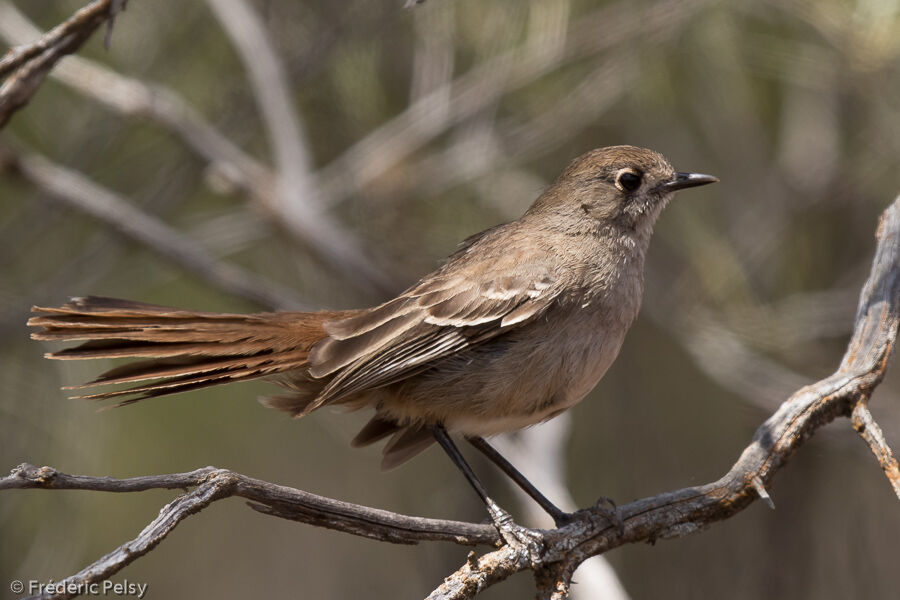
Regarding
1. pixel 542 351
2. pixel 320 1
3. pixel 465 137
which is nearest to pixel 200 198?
pixel 320 1

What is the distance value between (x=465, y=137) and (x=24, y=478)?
3.93 meters

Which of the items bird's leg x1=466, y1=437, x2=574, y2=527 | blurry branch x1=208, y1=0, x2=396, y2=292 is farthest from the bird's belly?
blurry branch x1=208, y1=0, x2=396, y2=292

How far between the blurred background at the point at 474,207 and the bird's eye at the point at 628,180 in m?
1.51

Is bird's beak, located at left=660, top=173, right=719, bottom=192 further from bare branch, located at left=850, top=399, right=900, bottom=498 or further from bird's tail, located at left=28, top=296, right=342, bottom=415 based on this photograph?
bird's tail, located at left=28, top=296, right=342, bottom=415

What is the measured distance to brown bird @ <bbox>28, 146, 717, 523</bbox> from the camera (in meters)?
3.54

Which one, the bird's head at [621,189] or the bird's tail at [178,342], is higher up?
the bird's head at [621,189]

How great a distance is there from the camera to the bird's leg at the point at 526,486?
3.94 metres

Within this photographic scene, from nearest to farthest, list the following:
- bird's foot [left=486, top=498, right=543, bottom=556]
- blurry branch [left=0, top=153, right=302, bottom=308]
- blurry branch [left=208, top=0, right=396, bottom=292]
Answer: bird's foot [left=486, top=498, right=543, bottom=556]
blurry branch [left=0, top=153, right=302, bottom=308]
blurry branch [left=208, top=0, right=396, bottom=292]

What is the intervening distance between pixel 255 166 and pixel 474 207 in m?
1.38

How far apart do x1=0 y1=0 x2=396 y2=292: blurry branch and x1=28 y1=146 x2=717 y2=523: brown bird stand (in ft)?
5.19

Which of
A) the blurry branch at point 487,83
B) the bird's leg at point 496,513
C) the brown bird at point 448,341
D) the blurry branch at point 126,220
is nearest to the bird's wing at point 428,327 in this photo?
the brown bird at point 448,341

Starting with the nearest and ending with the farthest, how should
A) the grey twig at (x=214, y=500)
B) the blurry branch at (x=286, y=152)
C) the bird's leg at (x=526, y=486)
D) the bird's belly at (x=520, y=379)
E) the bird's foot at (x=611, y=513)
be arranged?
the grey twig at (x=214, y=500)
the bird's foot at (x=611, y=513)
the bird's belly at (x=520, y=379)
the bird's leg at (x=526, y=486)
the blurry branch at (x=286, y=152)

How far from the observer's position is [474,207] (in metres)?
6.29

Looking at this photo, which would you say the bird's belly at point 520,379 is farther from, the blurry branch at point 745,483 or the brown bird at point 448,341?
the blurry branch at point 745,483
